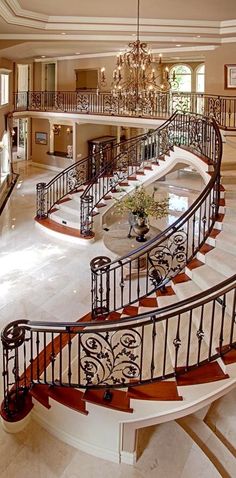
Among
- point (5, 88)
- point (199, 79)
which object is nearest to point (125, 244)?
point (5, 88)

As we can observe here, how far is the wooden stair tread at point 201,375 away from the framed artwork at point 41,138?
56.5ft

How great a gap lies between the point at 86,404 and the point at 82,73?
1815 centimetres

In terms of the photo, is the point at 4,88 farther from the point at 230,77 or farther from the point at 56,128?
the point at 230,77

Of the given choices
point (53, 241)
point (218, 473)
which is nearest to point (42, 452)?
point (218, 473)

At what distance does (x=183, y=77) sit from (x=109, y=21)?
11326 mm

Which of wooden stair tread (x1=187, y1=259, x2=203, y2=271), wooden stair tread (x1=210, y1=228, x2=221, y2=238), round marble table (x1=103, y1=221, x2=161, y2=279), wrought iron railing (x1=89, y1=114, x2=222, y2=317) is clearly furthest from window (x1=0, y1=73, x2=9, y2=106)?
wooden stair tread (x1=187, y1=259, x2=203, y2=271)

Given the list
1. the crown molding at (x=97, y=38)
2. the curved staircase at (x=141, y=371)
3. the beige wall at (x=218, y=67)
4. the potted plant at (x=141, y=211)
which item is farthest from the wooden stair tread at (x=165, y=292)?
the beige wall at (x=218, y=67)

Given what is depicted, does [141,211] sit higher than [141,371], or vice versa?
[141,211]

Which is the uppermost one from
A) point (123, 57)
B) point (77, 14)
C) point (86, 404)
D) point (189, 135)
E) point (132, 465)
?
point (77, 14)

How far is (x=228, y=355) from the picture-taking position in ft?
12.4

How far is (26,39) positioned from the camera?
11.1 m

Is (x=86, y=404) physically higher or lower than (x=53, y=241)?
lower

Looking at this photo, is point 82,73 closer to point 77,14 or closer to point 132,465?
point 77,14

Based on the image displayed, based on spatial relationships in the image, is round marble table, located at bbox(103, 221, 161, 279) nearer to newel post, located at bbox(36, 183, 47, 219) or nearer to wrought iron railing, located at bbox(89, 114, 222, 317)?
wrought iron railing, located at bbox(89, 114, 222, 317)
